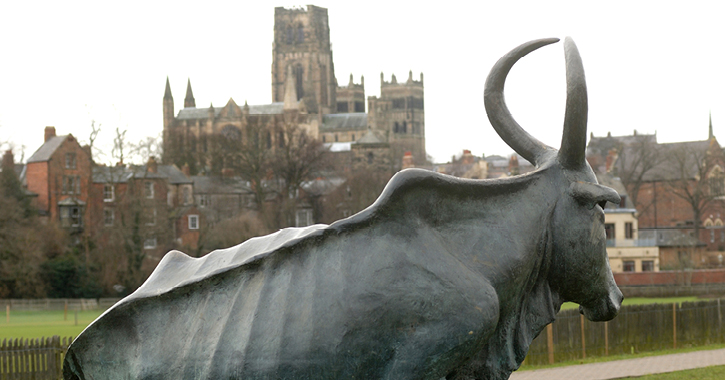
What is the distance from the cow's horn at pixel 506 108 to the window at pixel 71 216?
54366 millimetres

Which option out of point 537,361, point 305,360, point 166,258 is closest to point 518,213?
point 305,360

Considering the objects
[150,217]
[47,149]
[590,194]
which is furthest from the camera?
[47,149]

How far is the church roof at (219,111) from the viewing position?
14110 centimetres

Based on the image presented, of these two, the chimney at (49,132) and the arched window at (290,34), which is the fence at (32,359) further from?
the arched window at (290,34)

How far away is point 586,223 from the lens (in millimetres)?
3908

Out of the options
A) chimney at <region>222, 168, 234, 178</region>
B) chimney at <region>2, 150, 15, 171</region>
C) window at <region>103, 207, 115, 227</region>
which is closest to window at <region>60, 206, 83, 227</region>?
window at <region>103, 207, 115, 227</region>

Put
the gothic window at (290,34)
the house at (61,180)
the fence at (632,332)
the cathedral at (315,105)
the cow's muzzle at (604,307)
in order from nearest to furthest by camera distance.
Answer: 1. the cow's muzzle at (604,307)
2. the fence at (632,332)
3. the house at (61,180)
4. the cathedral at (315,105)
5. the gothic window at (290,34)

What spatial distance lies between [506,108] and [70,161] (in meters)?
56.3

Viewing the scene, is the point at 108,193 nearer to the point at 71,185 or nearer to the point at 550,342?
the point at 71,185

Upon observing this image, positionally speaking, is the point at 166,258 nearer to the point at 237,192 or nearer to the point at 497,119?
the point at 497,119

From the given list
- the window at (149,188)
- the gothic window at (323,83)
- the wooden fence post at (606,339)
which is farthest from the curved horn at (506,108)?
the gothic window at (323,83)

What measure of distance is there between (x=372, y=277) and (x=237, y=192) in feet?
245

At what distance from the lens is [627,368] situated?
18.3m

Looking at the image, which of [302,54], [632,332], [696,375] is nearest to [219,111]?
[302,54]
